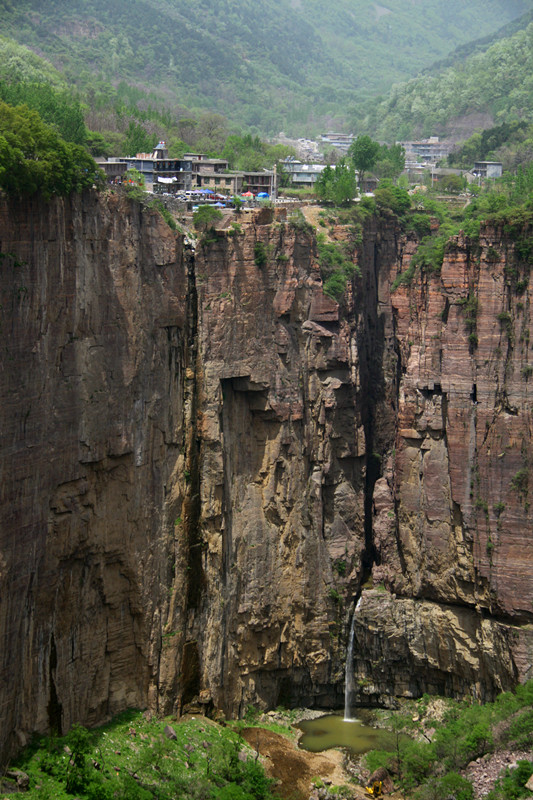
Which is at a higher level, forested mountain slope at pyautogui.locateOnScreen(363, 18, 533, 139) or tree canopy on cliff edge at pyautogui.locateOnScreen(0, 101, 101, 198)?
forested mountain slope at pyautogui.locateOnScreen(363, 18, 533, 139)

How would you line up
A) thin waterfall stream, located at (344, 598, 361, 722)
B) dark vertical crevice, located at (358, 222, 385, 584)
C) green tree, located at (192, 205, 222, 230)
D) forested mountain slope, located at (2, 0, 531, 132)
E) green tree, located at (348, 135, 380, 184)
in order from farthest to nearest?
forested mountain slope, located at (2, 0, 531, 132) < green tree, located at (348, 135, 380, 184) < dark vertical crevice, located at (358, 222, 385, 584) < thin waterfall stream, located at (344, 598, 361, 722) < green tree, located at (192, 205, 222, 230)

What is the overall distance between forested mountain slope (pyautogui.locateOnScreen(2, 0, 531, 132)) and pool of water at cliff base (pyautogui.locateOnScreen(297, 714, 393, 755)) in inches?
2956

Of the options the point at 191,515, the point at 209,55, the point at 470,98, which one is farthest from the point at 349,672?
the point at 209,55

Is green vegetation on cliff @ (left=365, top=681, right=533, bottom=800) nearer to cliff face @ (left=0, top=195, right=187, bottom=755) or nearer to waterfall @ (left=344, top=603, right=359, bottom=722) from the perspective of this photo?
waterfall @ (left=344, top=603, right=359, bottom=722)

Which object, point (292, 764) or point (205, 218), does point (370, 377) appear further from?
point (292, 764)

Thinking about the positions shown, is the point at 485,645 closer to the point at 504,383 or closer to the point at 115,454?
the point at 504,383

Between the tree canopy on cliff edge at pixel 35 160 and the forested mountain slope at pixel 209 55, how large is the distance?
71.6 meters

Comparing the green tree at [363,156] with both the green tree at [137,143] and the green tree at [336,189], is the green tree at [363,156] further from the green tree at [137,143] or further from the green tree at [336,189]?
the green tree at [137,143]

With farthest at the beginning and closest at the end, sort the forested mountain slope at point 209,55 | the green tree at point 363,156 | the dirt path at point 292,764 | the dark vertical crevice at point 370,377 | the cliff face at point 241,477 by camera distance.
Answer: the forested mountain slope at point 209,55 → the green tree at point 363,156 → the dark vertical crevice at point 370,377 → the dirt path at point 292,764 → the cliff face at point 241,477

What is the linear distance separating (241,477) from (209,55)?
A: 11573cm

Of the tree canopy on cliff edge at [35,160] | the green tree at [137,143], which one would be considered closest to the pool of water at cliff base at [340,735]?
the tree canopy on cliff edge at [35,160]

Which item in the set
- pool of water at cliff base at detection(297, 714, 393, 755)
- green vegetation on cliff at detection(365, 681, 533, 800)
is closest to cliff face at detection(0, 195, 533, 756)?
pool of water at cliff base at detection(297, 714, 393, 755)

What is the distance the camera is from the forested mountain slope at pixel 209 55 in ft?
407

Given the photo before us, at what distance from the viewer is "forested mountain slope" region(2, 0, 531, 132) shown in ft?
407
